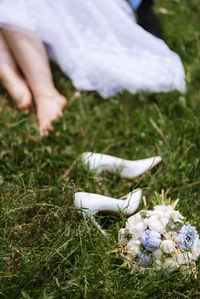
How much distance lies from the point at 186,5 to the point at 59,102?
1.69 meters

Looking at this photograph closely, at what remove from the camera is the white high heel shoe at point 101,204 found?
47.2 inches

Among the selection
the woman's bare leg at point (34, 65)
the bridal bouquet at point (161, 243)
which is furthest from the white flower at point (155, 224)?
the woman's bare leg at point (34, 65)

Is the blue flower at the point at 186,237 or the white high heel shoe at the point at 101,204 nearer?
the blue flower at the point at 186,237

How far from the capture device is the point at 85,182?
1.42 meters

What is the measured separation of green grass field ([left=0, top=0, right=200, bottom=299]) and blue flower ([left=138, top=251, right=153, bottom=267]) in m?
0.04

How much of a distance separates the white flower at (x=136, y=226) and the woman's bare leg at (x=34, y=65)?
0.83 meters

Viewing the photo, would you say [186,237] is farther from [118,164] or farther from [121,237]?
[118,164]

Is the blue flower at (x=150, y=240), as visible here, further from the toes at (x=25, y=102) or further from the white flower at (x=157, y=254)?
the toes at (x=25, y=102)

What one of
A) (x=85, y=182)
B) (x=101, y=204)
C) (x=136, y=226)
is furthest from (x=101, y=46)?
(x=136, y=226)

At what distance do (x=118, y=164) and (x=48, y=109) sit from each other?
49 cm

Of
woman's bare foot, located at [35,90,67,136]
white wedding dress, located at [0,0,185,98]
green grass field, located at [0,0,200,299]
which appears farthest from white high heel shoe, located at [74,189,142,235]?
white wedding dress, located at [0,0,185,98]

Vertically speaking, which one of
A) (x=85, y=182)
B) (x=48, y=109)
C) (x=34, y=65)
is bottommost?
(x=85, y=182)

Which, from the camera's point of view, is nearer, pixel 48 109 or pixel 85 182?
pixel 85 182

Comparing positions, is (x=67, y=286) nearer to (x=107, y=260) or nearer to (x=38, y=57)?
(x=107, y=260)
